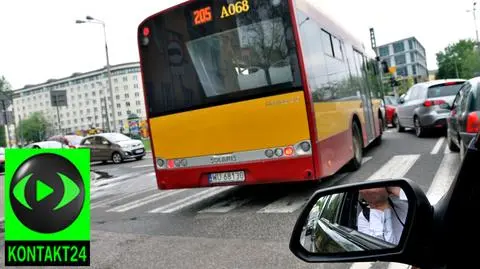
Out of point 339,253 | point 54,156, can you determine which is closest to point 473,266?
point 339,253

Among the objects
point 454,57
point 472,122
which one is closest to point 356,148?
point 472,122

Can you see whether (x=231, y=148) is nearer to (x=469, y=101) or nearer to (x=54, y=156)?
(x=54, y=156)

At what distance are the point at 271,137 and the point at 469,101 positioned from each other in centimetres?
314

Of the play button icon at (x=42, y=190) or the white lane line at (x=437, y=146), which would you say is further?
the white lane line at (x=437, y=146)

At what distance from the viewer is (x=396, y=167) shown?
29.3ft

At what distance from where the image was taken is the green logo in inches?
160

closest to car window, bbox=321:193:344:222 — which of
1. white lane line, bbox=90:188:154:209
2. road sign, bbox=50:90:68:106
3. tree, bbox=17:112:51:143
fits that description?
white lane line, bbox=90:188:154:209

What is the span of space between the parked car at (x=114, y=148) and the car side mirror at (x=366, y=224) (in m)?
21.5

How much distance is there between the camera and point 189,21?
6.78m

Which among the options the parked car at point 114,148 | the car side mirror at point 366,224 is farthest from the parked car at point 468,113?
the parked car at point 114,148

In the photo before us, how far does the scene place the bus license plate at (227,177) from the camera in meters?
6.68

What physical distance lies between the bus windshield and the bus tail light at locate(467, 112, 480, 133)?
8.75ft

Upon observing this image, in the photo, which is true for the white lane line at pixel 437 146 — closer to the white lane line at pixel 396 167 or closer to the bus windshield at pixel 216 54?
the white lane line at pixel 396 167

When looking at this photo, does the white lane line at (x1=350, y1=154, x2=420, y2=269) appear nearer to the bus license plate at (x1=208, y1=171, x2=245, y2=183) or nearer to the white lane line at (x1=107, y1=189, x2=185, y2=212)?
the bus license plate at (x1=208, y1=171, x2=245, y2=183)
